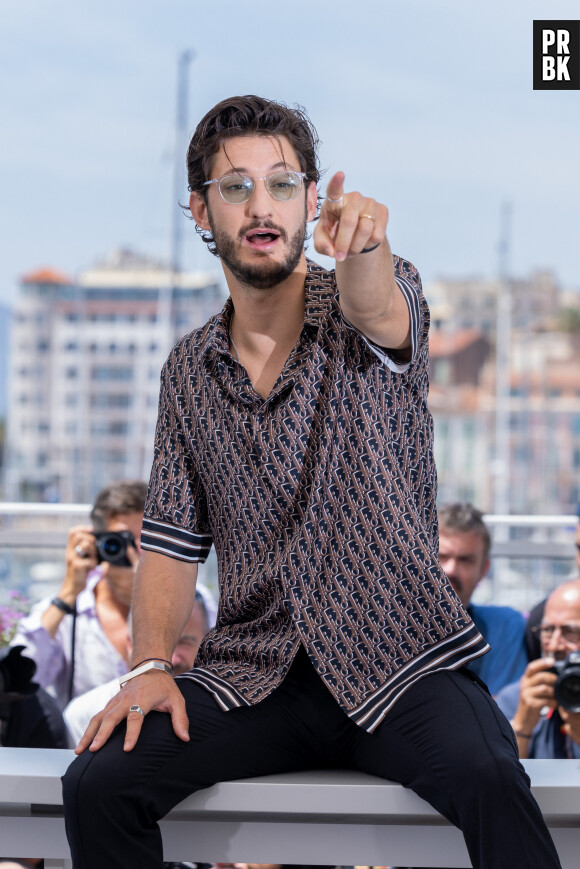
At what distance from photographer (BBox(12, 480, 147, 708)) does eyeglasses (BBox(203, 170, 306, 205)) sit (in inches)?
60.6

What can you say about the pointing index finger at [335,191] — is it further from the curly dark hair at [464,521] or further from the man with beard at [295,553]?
the curly dark hair at [464,521]

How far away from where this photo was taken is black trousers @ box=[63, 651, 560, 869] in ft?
3.70

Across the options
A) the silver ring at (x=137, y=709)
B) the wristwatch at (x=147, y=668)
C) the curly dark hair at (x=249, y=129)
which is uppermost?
the curly dark hair at (x=249, y=129)

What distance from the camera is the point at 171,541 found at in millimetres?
1423

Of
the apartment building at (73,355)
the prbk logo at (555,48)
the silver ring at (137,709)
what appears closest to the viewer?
the silver ring at (137,709)

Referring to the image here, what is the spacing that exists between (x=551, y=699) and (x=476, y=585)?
2.48ft

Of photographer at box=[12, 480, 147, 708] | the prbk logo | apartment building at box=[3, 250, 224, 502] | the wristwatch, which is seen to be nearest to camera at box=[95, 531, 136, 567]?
photographer at box=[12, 480, 147, 708]

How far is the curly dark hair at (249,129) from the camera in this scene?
1407 millimetres

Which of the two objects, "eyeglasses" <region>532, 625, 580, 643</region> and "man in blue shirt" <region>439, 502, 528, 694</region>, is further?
"man in blue shirt" <region>439, 502, 528, 694</region>

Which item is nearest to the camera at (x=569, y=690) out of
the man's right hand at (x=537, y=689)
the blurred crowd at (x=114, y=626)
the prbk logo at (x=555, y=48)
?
the man's right hand at (x=537, y=689)

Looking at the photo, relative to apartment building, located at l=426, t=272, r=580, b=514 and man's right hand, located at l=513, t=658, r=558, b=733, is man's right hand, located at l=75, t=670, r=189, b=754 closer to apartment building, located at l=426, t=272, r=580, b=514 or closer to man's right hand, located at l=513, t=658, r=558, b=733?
man's right hand, located at l=513, t=658, r=558, b=733

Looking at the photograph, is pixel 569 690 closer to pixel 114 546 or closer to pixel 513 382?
pixel 114 546

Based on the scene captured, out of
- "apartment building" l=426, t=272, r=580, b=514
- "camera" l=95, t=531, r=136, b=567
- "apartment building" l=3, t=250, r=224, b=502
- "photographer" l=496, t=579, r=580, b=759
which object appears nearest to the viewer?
"photographer" l=496, t=579, r=580, b=759

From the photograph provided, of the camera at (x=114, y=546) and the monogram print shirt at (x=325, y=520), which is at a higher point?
the monogram print shirt at (x=325, y=520)
